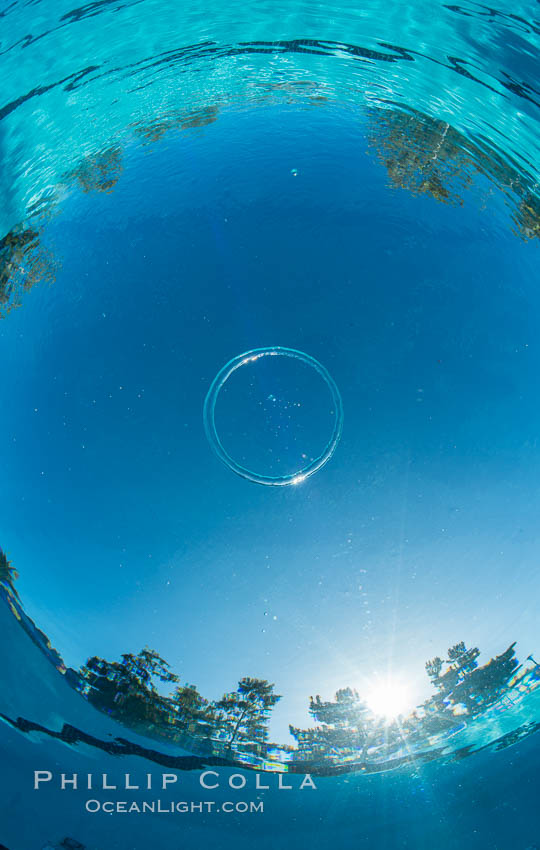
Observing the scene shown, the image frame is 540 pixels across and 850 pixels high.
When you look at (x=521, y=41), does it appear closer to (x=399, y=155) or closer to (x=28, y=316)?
(x=399, y=155)

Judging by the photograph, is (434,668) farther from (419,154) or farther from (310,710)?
(419,154)

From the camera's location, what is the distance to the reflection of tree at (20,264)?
426 inches

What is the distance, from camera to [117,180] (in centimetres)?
1135

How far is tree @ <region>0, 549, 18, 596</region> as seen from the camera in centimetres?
1022

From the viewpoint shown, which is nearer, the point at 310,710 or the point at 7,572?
the point at 7,572

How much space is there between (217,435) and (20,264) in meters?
5.34

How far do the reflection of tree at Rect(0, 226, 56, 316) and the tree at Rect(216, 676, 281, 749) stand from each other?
901 centimetres

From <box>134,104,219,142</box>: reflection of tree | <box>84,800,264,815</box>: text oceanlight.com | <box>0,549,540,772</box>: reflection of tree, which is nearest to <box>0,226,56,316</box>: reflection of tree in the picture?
<box>134,104,219,142</box>: reflection of tree

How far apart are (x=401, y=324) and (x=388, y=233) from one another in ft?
6.45

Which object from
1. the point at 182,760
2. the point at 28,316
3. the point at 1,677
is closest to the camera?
the point at 1,677

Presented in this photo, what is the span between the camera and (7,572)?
33.7 feet

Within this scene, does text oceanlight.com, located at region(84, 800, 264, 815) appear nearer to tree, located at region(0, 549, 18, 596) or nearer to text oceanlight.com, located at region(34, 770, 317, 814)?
text oceanlight.com, located at region(34, 770, 317, 814)

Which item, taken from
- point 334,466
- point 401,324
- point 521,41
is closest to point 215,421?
point 334,466

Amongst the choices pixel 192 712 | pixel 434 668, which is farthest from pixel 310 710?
pixel 434 668
